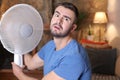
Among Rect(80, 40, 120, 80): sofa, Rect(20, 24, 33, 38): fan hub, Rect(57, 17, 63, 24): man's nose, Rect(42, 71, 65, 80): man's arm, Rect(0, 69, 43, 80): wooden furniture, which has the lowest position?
Rect(0, 69, 43, 80): wooden furniture

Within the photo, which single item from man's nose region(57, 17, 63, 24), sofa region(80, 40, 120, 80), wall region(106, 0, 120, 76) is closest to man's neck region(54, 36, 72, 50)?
man's nose region(57, 17, 63, 24)

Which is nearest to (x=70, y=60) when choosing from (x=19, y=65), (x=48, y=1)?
(x=19, y=65)

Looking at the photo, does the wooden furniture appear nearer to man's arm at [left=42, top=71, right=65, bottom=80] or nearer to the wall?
the wall

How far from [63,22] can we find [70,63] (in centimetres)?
24

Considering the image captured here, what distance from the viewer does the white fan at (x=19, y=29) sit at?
136 centimetres

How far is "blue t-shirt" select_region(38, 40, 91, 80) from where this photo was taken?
130cm

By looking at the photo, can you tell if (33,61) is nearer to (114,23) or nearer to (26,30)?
(26,30)

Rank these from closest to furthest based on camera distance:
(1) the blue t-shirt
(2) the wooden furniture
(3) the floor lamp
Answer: (1) the blue t-shirt → (2) the wooden furniture → (3) the floor lamp

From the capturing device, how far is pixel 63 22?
1.34 metres

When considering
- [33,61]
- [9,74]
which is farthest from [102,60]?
[33,61]

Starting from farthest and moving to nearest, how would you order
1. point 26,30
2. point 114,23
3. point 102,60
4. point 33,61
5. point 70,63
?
point 114,23 → point 102,60 → point 33,61 → point 26,30 → point 70,63

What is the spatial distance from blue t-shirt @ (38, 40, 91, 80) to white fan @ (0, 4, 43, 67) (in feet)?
0.60

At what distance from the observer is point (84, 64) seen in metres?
1.33

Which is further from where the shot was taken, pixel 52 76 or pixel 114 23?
pixel 114 23
